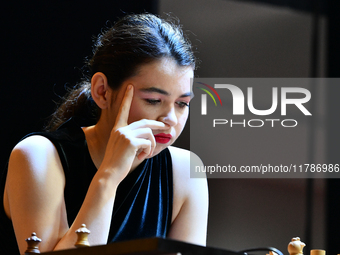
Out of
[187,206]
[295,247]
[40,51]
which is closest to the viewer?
[295,247]

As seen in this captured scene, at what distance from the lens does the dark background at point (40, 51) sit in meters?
1.84

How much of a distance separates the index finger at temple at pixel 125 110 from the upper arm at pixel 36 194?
23 centimetres

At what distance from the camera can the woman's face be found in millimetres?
1283

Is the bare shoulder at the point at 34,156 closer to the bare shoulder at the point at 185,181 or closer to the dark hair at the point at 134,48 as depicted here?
the dark hair at the point at 134,48

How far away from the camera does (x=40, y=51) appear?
1.91 m

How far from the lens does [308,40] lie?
2551 millimetres

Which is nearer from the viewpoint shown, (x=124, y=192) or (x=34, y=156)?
(x=34, y=156)

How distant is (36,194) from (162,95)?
0.44 metres

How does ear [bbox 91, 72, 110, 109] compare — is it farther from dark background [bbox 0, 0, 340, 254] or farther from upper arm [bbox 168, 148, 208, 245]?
dark background [bbox 0, 0, 340, 254]

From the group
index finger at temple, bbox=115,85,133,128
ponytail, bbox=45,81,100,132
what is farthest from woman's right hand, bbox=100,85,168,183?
ponytail, bbox=45,81,100,132

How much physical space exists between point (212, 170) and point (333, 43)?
3.44 feet

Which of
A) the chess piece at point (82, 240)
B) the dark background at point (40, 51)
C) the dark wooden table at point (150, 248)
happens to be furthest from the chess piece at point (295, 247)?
the dark background at point (40, 51)

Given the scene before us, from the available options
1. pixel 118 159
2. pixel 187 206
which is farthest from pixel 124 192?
pixel 118 159

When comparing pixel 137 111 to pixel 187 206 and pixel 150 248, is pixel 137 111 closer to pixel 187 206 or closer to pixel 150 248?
pixel 187 206
